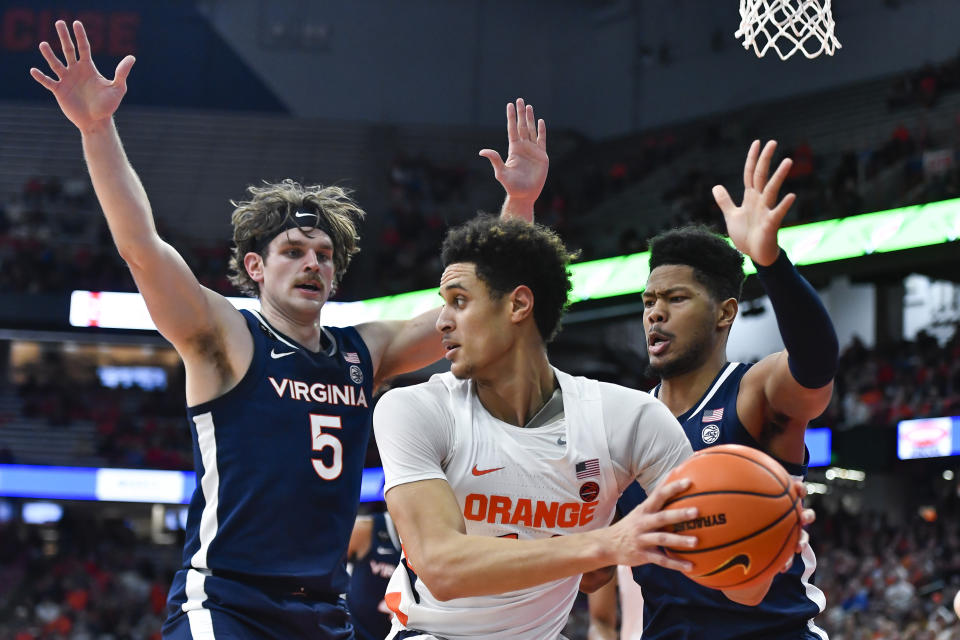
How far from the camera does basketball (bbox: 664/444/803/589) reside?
2832mm

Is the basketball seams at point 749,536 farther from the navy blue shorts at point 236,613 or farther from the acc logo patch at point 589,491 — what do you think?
the navy blue shorts at point 236,613

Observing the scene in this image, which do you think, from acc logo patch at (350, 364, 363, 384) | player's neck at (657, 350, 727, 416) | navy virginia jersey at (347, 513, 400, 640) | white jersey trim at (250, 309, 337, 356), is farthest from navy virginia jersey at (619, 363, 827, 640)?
navy virginia jersey at (347, 513, 400, 640)

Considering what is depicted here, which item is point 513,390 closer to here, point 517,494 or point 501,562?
point 517,494

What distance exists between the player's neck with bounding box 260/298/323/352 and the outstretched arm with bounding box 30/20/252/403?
35 centimetres

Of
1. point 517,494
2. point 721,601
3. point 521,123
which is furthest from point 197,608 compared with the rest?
point 521,123

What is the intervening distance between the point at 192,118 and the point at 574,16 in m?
10.6

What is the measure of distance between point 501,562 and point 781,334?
1301 millimetres

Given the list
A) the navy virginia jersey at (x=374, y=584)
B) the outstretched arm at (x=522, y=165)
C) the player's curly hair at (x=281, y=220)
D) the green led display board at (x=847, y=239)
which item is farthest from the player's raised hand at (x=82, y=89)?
the green led display board at (x=847, y=239)

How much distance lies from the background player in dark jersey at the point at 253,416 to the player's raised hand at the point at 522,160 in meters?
0.84

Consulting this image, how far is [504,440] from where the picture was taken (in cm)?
348

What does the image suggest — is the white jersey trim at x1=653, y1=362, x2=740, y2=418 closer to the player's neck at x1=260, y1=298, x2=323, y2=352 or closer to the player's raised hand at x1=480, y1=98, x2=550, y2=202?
the player's raised hand at x1=480, y1=98, x2=550, y2=202

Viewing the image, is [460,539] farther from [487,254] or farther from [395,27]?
[395,27]

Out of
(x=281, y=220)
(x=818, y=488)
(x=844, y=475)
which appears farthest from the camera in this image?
(x=818, y=488)

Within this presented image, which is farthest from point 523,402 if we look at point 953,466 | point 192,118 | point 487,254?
point 192,118
